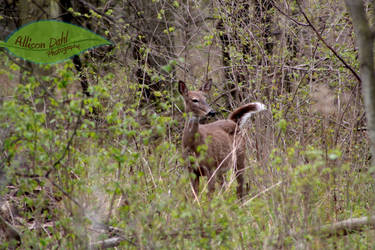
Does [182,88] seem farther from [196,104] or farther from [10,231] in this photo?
[10,231]

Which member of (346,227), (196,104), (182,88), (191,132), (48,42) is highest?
(48,42)

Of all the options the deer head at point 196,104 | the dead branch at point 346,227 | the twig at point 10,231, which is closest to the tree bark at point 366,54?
the dead branch at point 346,227

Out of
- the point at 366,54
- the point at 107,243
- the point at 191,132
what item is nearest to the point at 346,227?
the point at 366,54

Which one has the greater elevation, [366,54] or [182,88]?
[366,54]

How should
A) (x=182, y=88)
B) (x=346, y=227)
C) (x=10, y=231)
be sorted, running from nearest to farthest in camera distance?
(x=346, y=227)
(x=10, y=231)
(x=182, y=88)

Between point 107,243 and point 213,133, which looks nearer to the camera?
point 107,243

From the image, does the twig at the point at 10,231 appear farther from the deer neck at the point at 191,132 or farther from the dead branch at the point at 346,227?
the deer neck at the point at 191,132

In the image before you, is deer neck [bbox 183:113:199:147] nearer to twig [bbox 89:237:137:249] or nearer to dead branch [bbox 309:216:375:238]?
twig [bbox 89:237:137:249]

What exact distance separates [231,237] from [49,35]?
8.36 feet

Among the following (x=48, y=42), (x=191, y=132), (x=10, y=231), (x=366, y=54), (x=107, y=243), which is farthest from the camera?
(x=191, y=132)

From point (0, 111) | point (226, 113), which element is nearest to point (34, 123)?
point (0, 111)

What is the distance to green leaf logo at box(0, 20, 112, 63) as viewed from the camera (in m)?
4.29

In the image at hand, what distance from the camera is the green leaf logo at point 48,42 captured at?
429 cm

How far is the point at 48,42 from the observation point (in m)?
4.56
